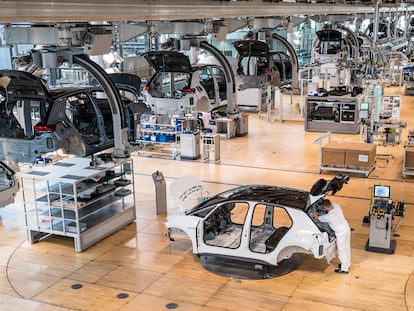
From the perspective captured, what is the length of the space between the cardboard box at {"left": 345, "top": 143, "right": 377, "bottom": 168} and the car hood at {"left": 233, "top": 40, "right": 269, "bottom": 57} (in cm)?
389

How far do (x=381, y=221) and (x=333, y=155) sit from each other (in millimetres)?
4794

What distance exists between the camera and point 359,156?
44.3ft

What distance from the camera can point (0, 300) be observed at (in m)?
7.96

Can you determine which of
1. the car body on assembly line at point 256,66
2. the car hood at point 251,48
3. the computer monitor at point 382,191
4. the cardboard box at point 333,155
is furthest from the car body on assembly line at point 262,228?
the car body on assembly line at point 256,66

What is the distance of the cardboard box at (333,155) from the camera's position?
13641mm

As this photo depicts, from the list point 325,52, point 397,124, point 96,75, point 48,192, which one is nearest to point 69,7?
point 96,75

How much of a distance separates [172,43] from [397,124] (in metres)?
7.32

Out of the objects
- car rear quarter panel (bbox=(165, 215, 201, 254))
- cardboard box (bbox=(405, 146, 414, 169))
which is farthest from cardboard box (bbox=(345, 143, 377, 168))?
car rear quarter panel (bbox=(165, 215, 201, 254))

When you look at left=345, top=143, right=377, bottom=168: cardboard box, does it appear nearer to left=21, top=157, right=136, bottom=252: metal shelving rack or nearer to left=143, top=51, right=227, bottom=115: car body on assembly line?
left=143, top=51, right=227, bottom=115: car body on assembly line

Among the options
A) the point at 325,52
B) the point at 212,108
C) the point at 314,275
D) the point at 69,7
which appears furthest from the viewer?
the point at 325,52

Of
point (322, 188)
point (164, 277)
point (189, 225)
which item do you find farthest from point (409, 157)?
point (164, 277)

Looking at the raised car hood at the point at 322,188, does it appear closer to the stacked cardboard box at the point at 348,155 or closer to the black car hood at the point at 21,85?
the black car hood at the point at 21,85

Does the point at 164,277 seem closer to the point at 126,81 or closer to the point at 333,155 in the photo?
the point at 126,81

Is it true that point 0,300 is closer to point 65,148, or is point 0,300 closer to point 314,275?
point 65,148
